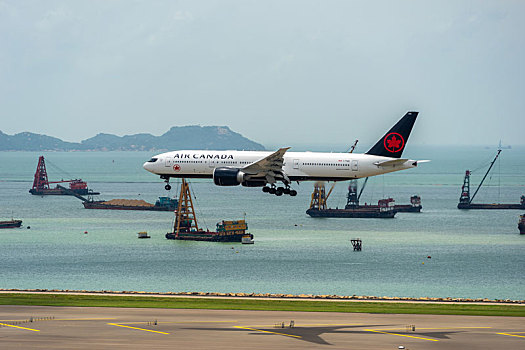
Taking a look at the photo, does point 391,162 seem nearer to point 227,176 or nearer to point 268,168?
point 268,168

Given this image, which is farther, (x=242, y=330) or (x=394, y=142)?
(x=394, y=142)

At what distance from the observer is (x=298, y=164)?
107688mm

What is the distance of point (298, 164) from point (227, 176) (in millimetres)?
9490

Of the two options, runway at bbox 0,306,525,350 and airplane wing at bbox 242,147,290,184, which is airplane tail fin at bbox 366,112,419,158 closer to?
airplane wing at bbox 242,147,290,184

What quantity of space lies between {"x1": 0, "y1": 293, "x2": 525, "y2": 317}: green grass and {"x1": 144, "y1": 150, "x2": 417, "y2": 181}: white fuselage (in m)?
16.7

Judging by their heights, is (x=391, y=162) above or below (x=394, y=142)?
below

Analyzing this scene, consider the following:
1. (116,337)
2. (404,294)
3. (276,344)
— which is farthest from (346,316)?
(404,294)

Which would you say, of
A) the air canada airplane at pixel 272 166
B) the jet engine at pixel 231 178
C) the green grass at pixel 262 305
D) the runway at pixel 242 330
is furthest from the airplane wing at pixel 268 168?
the runway at pixel 242 330

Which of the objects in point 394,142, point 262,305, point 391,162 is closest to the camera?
point 262,305

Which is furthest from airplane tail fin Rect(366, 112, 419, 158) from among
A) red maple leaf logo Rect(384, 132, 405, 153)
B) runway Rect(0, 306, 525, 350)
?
runway Rect(0, 306, 525, 350)

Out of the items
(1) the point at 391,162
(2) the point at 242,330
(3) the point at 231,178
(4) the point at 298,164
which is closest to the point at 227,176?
(3) the point at 231,178

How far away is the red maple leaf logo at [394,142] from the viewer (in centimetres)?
11188

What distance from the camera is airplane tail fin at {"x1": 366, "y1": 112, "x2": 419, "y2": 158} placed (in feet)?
367

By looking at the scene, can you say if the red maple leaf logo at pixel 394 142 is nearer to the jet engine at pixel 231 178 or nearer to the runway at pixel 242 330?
the jet engine at pixel 231 178
